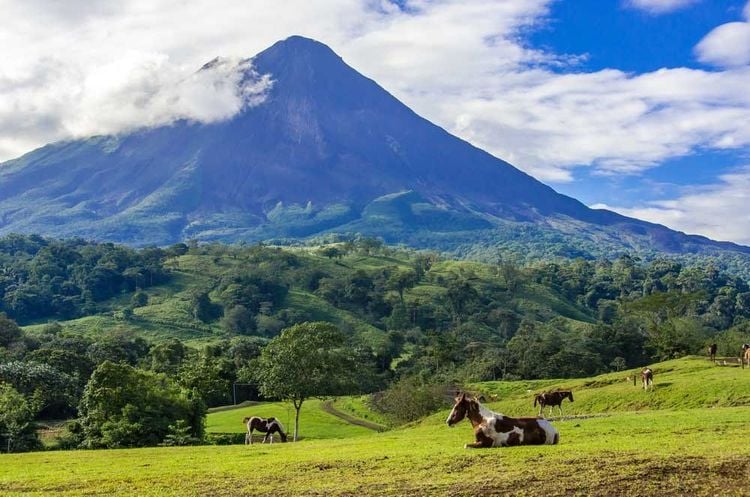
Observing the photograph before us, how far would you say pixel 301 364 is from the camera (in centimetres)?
4175

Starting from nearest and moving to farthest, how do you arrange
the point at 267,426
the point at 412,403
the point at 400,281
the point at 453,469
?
the point at 453,469 < the point at 267,426 < the point at 412,403 < the point at 400,281

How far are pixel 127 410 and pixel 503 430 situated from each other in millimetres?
27182

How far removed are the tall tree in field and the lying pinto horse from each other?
1029 inches

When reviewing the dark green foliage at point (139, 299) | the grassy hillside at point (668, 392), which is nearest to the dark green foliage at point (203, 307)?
the dark green foliage at point (139, 299)

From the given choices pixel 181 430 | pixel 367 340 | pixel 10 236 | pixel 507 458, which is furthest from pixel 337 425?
pixel 10 236

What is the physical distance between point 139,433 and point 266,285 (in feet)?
354

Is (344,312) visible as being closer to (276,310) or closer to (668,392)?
(276,310)

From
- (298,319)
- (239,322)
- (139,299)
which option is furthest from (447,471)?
(139,299)

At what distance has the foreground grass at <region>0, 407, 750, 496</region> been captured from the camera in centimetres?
1134

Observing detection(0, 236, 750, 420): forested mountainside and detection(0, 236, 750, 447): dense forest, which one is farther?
detection(0, 236, 750, 420): forested mountainside

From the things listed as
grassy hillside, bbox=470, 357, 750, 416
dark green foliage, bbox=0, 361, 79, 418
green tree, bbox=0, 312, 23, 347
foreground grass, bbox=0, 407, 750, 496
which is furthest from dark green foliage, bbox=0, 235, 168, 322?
foreground grass, bbox=0, 407, 750, 496

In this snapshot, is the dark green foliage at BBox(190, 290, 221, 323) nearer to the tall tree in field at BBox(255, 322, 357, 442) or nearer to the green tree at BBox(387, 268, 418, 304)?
the green tree at BBox(387, 268, 418, 304)

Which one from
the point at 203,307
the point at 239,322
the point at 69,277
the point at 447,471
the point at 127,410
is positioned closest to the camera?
the point at 447,471

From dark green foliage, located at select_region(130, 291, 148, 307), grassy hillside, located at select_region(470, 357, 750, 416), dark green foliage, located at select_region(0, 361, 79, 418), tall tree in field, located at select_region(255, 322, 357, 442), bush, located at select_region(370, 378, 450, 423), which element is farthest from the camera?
dark green foliage, located at select_region(130, 291, 148, 307)
